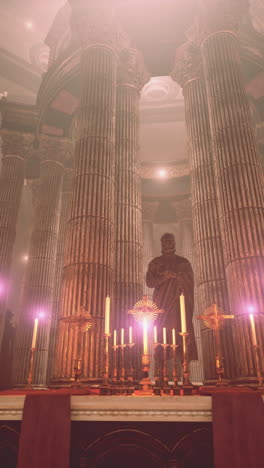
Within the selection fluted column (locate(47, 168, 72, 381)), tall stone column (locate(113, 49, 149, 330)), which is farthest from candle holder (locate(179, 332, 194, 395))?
fluted column (locate(47, 168, 72, 381))

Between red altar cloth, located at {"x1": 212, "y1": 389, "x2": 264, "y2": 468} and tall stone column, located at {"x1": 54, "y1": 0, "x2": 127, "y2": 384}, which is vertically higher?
tall stone column, located at {"x1": 54, "y1": 0, "x2": 127, "y2": 384}

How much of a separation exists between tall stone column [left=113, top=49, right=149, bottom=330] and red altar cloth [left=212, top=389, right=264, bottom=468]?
6.19 meters

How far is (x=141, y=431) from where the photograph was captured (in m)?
2.98

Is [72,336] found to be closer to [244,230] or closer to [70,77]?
[244,230]

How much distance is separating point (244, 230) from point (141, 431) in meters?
5.00

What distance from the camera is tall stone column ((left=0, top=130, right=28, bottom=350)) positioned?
540 inches

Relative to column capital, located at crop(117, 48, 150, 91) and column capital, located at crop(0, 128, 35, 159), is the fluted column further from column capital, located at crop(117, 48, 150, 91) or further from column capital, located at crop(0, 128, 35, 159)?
column capital, located at crop(117, 48, 150, 91)

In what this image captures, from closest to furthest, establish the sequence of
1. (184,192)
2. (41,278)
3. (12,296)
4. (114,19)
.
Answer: (114,19) → (41,278) → (12,296) → (184,192)

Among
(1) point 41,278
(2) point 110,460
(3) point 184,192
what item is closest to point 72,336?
(2) point 110,460

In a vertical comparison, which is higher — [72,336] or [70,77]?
[70,77]

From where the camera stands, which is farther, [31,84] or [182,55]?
[31,84]

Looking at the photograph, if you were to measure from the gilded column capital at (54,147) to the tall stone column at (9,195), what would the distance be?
104cm

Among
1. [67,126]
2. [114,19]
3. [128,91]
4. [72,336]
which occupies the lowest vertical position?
[72,336]

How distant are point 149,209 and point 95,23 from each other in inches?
525
